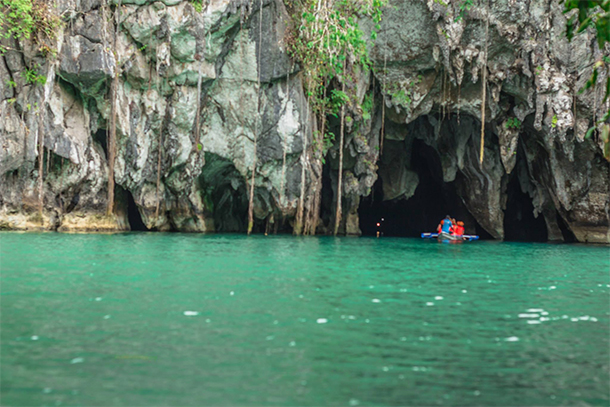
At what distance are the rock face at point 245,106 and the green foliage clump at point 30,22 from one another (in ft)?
1.39

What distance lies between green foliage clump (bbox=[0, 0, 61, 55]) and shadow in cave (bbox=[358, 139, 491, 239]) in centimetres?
2004

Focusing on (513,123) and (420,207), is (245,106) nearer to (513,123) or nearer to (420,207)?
(513,123)

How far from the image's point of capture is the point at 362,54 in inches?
999

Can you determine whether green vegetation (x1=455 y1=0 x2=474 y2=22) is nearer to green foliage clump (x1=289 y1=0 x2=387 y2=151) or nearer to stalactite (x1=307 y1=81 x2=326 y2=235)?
green foliage clump (x1=289 y1=0 x2=387 y2=151)

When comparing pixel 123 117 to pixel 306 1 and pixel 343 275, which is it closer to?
pixel 306 1

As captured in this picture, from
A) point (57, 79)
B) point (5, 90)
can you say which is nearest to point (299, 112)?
point (57, 79)

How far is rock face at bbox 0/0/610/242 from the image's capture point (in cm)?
2291

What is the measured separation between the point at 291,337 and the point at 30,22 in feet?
63.2

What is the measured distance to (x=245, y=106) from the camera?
86.2 feet

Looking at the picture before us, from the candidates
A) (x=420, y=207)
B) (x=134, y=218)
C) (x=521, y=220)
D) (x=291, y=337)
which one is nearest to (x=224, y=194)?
(x=134, y=218)

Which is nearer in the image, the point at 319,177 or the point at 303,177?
the point at 303,177

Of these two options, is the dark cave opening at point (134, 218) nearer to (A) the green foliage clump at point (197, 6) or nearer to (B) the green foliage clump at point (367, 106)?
(A) the green foliage clump at point (197, 6)

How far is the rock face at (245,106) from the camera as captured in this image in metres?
22.9

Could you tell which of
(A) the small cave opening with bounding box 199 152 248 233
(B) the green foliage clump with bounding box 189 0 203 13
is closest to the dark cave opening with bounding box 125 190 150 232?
(A) the small cave opening with bounding box 199 152 248 233
